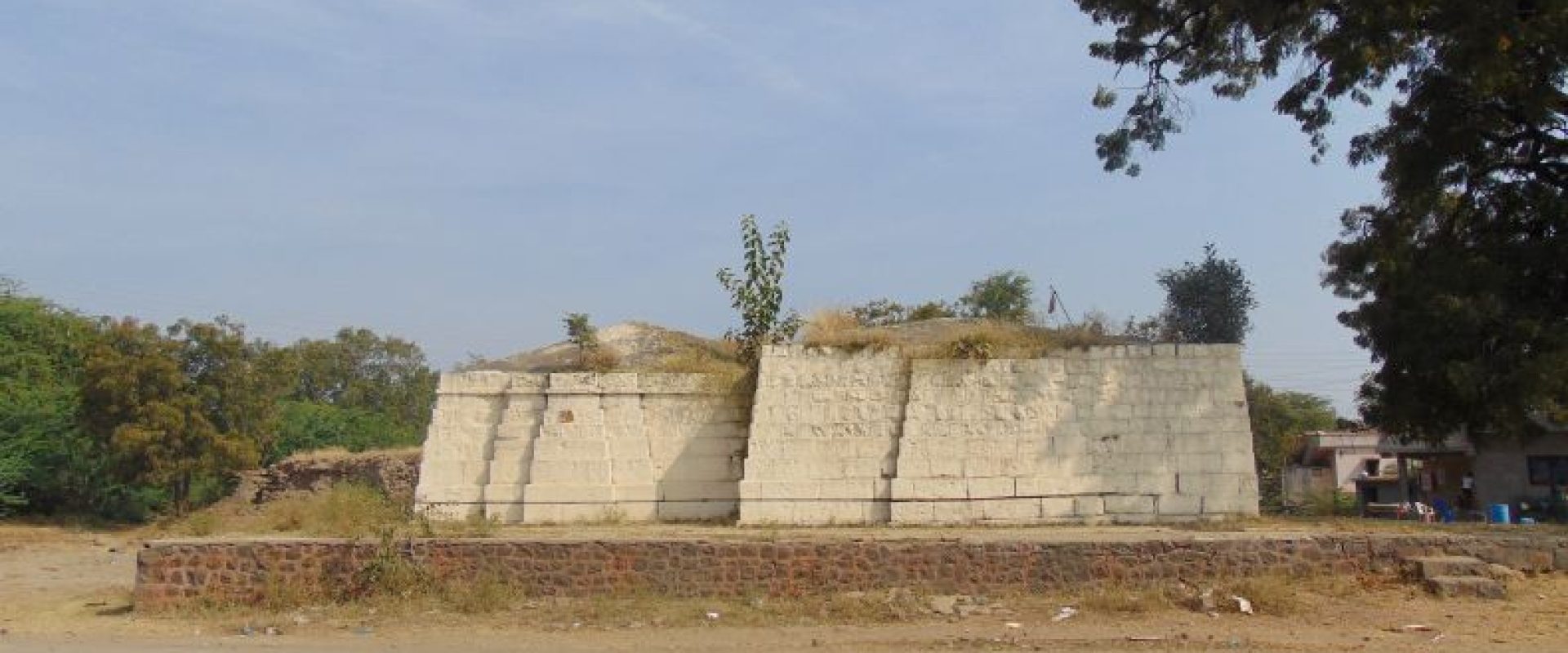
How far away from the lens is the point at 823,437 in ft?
47.2

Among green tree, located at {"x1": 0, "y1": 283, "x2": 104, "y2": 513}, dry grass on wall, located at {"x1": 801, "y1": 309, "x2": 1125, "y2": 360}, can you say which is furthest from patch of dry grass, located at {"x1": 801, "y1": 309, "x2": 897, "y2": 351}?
green tree, located at {"x1": 0, "y1": 283, "x2": 104, "y2": 513}

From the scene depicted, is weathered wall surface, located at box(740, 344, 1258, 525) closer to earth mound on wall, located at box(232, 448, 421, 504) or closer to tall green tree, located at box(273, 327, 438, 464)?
earth mound on wall, located at box(232, 448, 421, 504)

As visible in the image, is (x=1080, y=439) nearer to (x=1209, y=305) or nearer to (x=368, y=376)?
(x=1209, y=305)

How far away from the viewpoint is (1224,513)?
1367 centimetres

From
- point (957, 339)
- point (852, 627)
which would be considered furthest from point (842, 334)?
point (852, 627)

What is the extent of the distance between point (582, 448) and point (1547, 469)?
18919 millimetres

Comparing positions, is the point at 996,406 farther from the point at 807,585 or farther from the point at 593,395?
the point at 593,395

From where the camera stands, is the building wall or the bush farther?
the bush

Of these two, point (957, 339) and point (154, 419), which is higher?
point (957, 339)

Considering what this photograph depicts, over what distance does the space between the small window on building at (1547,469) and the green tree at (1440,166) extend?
291 inches

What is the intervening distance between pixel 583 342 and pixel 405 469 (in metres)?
9.96

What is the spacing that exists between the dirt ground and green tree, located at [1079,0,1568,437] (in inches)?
178

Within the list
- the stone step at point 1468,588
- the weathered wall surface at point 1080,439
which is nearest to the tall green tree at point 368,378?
the weathered wall surface at point 1080,439

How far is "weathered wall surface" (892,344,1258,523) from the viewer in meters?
13.8
